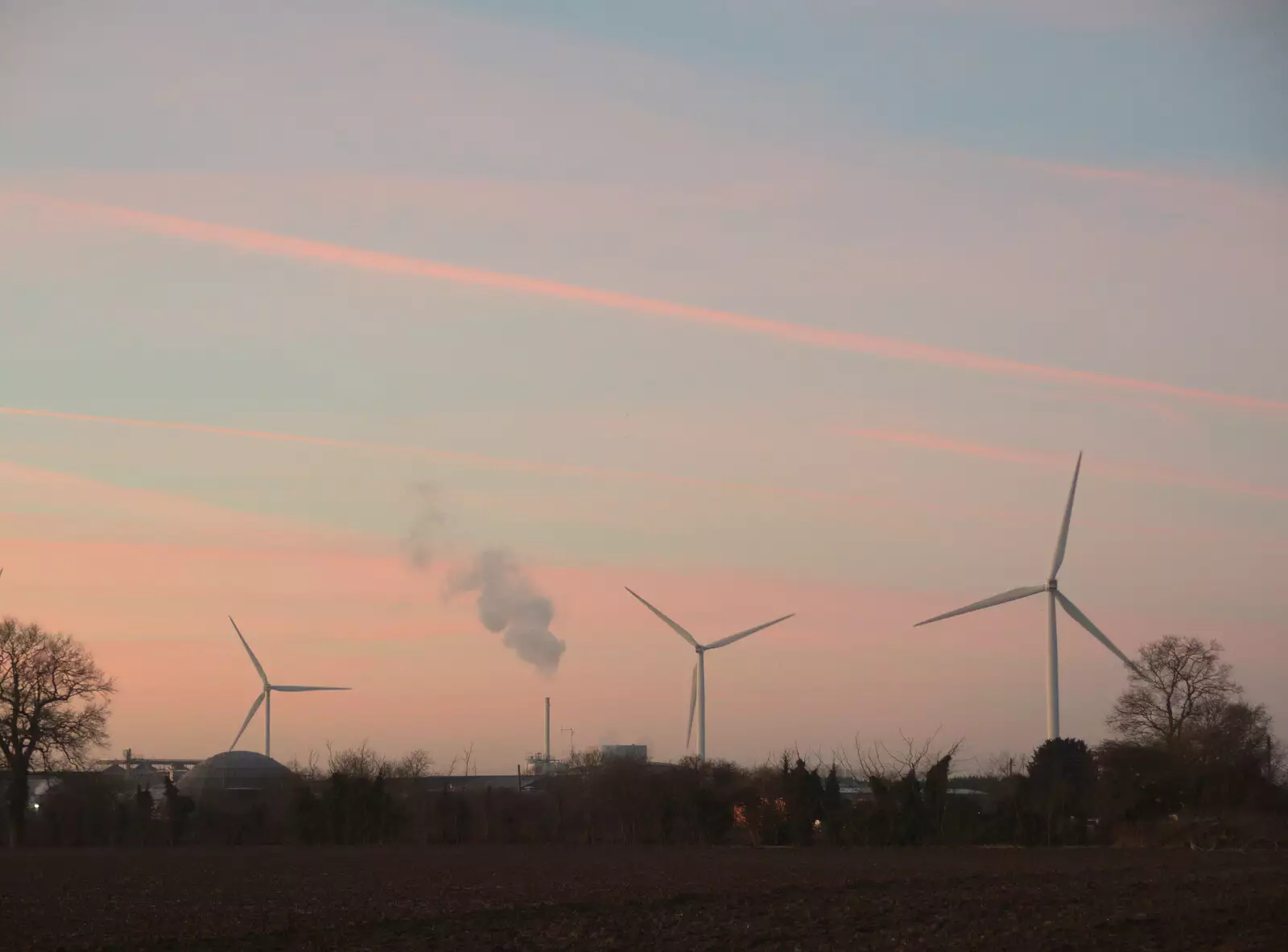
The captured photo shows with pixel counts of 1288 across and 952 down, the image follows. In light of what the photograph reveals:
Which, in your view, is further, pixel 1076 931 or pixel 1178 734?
pixel 1178 734

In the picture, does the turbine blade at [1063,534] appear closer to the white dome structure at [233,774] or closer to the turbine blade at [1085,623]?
the turbine blade at [1085,623]

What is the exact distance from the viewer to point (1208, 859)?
1866 inches

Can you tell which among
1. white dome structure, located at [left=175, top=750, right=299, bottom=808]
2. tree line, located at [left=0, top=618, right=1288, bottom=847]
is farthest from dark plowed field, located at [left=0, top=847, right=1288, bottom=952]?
white dome structure, located at [left=175, top=750, right=299, bottom=808]

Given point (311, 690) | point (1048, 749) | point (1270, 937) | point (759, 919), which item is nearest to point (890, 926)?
point (759, 919)

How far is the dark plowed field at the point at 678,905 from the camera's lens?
28.0m

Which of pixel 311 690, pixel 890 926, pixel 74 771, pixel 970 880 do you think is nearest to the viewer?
pixel 890 926

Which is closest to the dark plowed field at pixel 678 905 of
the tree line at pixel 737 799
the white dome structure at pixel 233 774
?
the tree line at pixel 737 799

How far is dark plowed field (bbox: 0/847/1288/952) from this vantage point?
2802cm

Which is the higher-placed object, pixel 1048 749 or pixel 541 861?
pixel 1048 749

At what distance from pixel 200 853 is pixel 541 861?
72.9ft

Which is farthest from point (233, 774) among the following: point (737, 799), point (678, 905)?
point (678, 905)

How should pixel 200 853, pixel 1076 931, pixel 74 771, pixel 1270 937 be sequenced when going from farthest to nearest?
pixel 74 771 → pixel 200 853 → pixel 1076 931 → pixel 1270 937

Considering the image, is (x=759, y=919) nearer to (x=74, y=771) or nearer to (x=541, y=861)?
(x=541, y=861)

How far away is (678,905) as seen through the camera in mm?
35344
